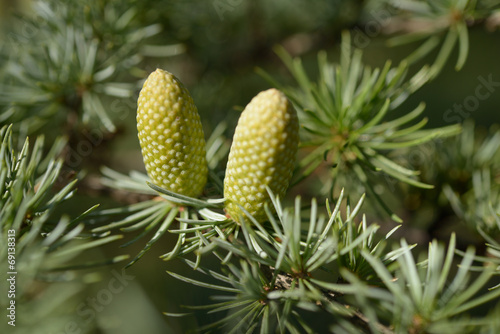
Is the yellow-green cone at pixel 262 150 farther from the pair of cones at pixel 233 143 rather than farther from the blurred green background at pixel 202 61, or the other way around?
the blurred green background at pixel 202 61

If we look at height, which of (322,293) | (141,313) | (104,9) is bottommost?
(141,313)

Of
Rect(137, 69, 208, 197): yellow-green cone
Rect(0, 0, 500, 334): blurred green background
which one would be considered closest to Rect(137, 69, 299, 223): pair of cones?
Rect(137, 69, 208, 197): yellow-green cone

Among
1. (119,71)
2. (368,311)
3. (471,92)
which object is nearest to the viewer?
(368,311)

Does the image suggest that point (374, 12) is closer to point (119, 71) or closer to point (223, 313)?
point (119, 71)

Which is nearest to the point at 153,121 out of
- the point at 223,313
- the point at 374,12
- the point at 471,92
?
the point at 223,313

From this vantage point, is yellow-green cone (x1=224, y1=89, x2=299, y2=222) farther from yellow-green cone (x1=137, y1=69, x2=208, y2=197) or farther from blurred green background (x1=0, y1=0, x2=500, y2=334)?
blurred green background (x1=0, y1=0, x2=500, y2=334)

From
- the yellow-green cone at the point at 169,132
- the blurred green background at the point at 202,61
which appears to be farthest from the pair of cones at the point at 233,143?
the blurred green background at the point at 202,61

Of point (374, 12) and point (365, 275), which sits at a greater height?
point (374, 12)
